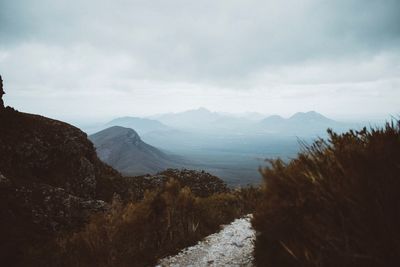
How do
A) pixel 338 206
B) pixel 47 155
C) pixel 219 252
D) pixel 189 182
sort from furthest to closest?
pixel 189 182
pixel 47 155
pixel 219 252
pixel 338 206

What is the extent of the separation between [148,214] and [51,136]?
25.2 feet

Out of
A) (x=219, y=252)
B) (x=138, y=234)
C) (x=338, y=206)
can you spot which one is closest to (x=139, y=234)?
(x=138, y=234)

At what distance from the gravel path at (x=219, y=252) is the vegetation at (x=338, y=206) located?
218 centimetres

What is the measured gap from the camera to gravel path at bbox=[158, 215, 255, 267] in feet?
22.7

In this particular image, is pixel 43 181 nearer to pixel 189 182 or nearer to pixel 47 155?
Answer: pixel 47 155

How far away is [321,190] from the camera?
151 inches

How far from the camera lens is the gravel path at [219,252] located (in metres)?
6.92

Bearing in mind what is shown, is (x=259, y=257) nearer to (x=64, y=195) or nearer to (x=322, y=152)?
(x=322, y=152)

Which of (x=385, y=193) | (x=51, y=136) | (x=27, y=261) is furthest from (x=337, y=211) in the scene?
(x=51, y=136)

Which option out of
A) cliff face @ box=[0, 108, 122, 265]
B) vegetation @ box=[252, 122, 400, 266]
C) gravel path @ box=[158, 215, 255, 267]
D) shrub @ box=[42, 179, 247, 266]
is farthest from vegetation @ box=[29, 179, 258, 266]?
vegetation @ box=[252, 122, 400, 266]

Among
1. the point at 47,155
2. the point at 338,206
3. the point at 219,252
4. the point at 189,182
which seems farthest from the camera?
the point at 189,182

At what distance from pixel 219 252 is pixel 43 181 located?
7.56 m

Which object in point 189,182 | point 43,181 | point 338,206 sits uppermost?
point 338,206

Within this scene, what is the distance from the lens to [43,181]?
11.7m
